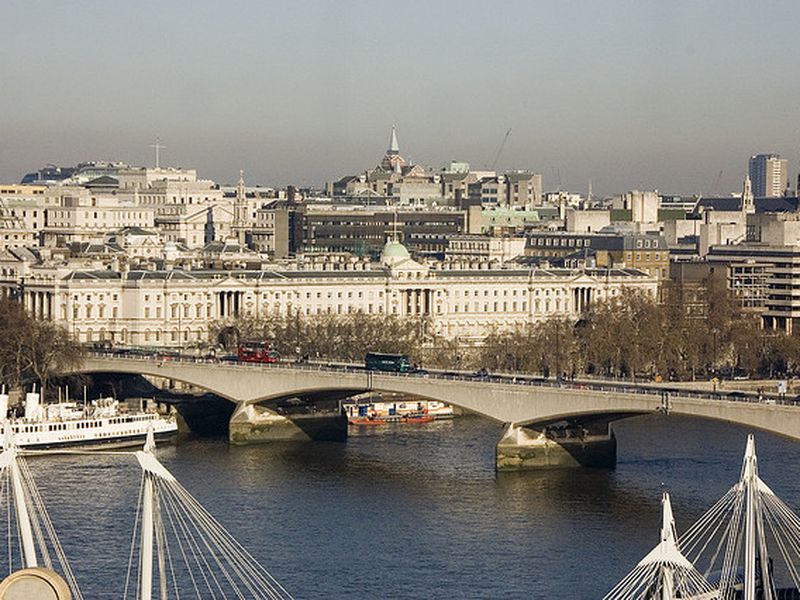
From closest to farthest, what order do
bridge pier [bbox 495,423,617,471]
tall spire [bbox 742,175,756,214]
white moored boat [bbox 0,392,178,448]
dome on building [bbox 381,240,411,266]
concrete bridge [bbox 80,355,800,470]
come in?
concrete bridge [bbox 80,355,800,470] < bridge pier [bbox 495,423,617,471] < white moored boat [bbox 0,392,178,448] < dome on building [bbox 381,240,411,266] < tall spire [bbox 742,175,756,214]

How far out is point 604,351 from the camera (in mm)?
92438

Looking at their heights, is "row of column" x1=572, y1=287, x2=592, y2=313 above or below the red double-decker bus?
above

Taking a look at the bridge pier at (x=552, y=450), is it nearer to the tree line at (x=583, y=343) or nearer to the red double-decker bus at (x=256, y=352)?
the red double-decker bus at (x=256, y=352)

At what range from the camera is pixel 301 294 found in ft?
340

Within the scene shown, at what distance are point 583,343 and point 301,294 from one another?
14309 mm

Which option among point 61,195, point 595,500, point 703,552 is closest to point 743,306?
point 61,195

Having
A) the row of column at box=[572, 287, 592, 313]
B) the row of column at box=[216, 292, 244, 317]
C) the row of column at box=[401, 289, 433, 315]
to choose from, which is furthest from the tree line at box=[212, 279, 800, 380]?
the row of column at box=[572, 287, 592, 313]

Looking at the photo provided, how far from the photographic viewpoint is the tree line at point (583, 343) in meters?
92.3

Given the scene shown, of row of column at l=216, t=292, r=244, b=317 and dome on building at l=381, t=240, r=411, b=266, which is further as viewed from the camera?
dome on building at l=381, t=240, r=411, b=266

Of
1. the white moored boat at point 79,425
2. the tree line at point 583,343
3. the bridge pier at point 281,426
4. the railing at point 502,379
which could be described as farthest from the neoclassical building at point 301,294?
the bridge pier at point 281,426

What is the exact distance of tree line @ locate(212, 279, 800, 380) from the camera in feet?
303

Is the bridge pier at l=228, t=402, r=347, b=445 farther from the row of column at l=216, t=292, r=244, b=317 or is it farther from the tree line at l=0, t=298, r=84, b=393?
the row of column at l=216, t=292, r=244, b=317

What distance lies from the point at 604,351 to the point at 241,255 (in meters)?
28.3

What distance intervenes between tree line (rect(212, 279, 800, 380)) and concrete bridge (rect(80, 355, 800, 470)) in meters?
14.5
